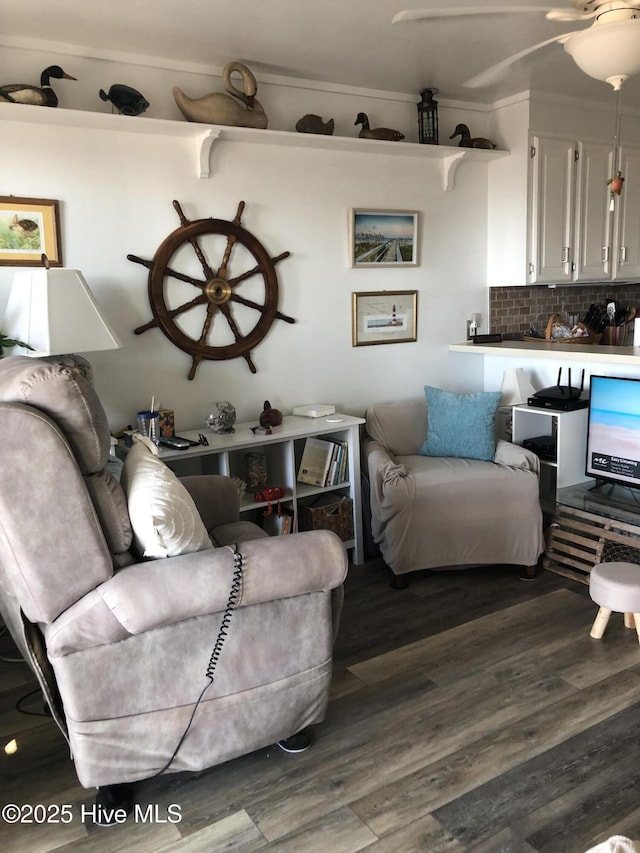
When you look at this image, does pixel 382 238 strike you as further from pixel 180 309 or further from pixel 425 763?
pixel 425 763

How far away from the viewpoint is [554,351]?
369 centimetres

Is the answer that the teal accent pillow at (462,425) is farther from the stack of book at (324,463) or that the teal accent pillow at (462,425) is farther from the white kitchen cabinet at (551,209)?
the white kitchen cabinet at (551,209)

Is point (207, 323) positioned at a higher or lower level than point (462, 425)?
higher

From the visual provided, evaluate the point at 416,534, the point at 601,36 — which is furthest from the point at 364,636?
the point at 601,36

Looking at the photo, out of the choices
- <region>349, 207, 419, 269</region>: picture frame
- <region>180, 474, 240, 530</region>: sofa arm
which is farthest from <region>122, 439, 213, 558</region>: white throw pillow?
<region>349, 207, 419, 269</region>: picture frame

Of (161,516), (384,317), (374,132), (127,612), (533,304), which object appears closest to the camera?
(127,612)

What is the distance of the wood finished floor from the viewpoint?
6.15 feet

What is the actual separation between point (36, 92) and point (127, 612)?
2.20 metres

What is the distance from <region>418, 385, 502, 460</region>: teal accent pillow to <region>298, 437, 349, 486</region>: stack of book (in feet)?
1.57

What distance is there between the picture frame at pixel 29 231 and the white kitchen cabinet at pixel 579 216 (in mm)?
2732

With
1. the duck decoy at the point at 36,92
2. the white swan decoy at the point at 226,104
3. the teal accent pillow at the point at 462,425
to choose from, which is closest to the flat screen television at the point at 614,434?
the teal accent pillow at the point at 462,425

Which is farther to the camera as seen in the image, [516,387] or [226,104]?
[516,387]

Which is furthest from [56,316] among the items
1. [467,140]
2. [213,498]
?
[467,140]

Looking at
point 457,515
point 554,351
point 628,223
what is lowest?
point 457,515
